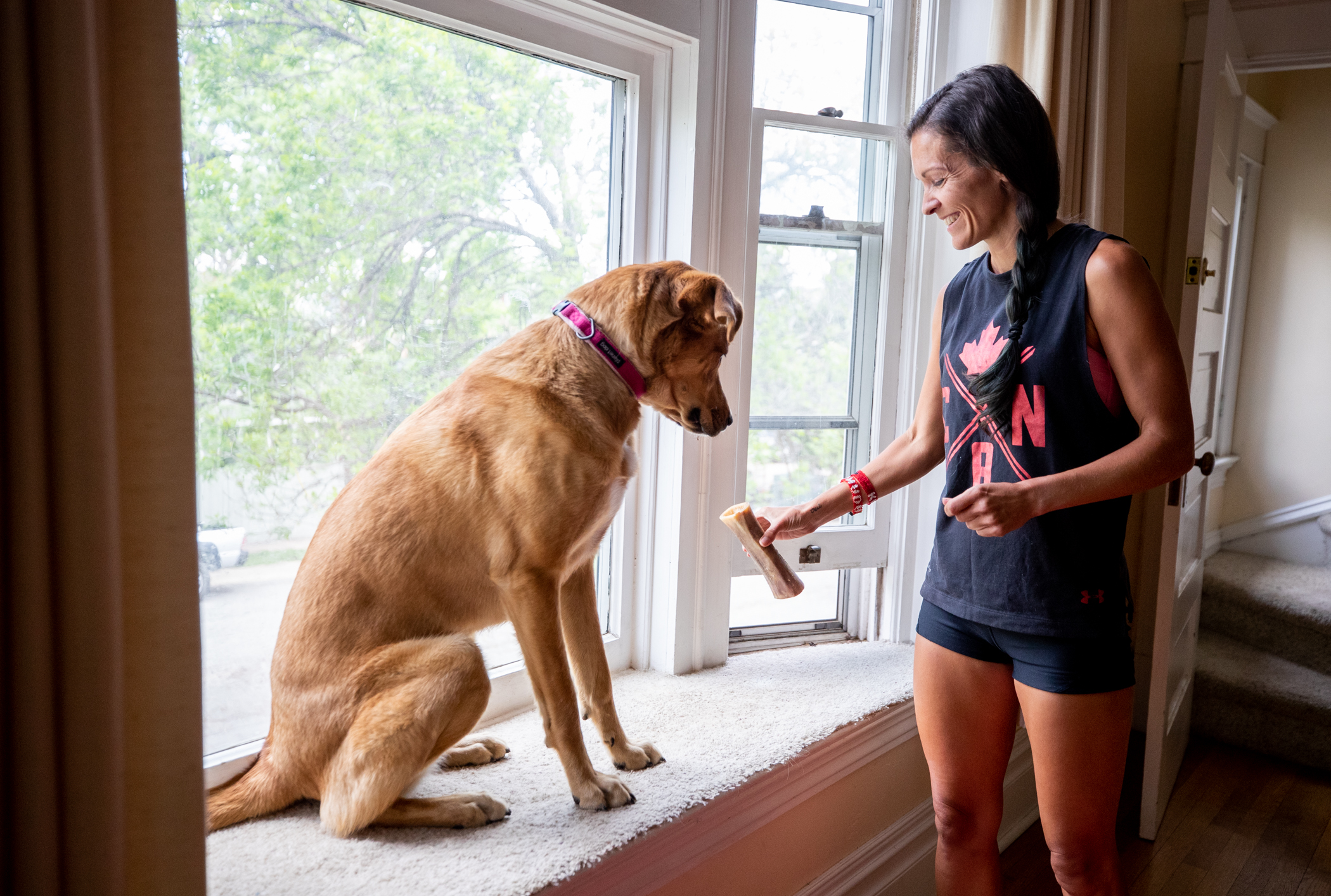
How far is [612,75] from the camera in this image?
1.82 metres

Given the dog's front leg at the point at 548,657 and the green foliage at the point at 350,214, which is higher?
the green foliage at the point at 350,214

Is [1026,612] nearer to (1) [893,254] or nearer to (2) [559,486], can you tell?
(2) [559,486]

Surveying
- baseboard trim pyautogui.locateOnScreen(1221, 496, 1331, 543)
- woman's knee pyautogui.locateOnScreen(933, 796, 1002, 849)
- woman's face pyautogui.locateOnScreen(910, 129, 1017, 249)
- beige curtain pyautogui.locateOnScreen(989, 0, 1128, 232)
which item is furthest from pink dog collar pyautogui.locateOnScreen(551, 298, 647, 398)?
baseboard trim pyautogui.locateOnScreen(1221, 496, 1331, 543)

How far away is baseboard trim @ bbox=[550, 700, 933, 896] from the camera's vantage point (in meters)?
1.29

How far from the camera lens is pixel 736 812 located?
154 centimetres

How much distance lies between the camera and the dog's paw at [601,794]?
4.48ft

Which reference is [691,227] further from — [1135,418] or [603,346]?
[1135,418]

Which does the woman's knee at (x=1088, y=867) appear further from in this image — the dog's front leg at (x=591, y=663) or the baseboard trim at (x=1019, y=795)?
the baseboard trim at (x=1019, y=795)

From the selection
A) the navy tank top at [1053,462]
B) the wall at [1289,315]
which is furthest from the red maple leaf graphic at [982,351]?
the wall at [1289,315]

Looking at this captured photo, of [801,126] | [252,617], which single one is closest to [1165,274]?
[801,126]

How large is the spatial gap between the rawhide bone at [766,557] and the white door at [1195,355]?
1.30 metres

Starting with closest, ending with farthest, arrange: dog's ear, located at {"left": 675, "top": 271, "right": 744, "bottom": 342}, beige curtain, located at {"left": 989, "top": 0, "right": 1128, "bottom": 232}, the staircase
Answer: dog's ear, located at {"left": 675, "top": 271, "right": 744, "bottom": 342} < beige curtain, located at {"left": 989, "top": 0, "right": 1128, "bottom": 232} < the staircase

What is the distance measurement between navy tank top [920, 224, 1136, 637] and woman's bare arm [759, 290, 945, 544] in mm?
181

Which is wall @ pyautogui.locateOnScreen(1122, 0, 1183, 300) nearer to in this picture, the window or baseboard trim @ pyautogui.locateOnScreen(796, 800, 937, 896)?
the window
